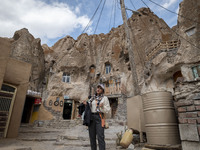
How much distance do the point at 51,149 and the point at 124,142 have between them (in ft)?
7.69

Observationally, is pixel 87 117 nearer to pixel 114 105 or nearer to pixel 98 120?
pixel 98 120

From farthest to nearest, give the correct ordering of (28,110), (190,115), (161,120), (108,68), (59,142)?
(108,68)
(28,110)
(59,142)
(161,120)
(190,115)

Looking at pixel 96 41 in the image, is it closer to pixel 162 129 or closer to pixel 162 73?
pixel 162 73

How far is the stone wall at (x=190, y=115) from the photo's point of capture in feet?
6.97

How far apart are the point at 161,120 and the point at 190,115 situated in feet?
2.85

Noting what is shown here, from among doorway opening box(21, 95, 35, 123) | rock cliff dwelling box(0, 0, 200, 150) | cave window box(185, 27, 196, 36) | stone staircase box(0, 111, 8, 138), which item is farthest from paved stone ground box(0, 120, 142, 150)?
doorway opening box(21, 95, 35, 123)

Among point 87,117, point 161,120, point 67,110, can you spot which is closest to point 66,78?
point 67,110

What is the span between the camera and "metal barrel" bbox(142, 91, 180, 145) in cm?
290

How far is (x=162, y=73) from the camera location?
14.5m

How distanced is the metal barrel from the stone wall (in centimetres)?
63

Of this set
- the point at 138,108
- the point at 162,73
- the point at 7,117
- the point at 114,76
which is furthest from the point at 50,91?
the point at 138,108

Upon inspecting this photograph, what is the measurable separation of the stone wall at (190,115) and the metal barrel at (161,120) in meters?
0.63

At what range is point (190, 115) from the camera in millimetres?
2240

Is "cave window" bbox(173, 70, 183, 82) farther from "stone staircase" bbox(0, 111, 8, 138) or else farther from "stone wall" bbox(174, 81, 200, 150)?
"stone staircase" bbox(0, 111, 8, 138)
